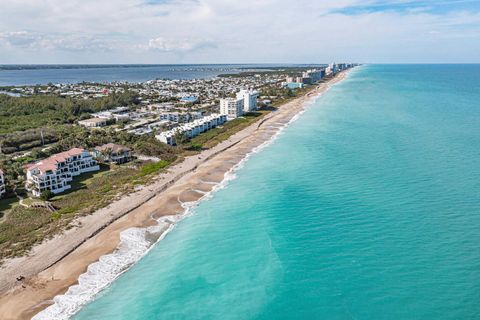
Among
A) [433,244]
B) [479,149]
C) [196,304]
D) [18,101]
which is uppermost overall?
[18,101]

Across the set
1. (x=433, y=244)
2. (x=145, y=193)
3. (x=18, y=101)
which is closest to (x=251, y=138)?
(x=145, y=193)

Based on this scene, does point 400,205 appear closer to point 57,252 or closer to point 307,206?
point 307,206

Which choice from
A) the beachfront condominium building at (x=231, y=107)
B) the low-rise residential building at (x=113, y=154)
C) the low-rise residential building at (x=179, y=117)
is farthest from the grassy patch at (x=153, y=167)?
the beachfront condominium building at (x=231, y=107)

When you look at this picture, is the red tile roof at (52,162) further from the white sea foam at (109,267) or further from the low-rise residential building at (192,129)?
the low-rise residential building at (192,129)

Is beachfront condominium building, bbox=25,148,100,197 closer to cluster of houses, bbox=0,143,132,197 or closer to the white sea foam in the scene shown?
cluster of houses, bbox=0,143,132,197

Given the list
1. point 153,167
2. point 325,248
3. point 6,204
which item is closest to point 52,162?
point 6,204

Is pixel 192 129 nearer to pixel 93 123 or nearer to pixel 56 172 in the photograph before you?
pixel 93 123

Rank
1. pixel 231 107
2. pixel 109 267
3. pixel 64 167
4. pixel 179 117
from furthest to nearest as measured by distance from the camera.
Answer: pixel 231 107
pixel 179 117
pixel 64 167
pixel 109 267
